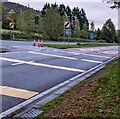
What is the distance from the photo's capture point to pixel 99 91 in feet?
22.4

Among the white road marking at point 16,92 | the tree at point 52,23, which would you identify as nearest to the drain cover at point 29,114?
the white road marking at point 16,92

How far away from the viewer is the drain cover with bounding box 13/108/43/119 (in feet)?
17.9

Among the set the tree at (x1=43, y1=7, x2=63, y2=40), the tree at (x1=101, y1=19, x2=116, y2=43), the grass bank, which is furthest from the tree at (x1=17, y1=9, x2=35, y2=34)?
the grass bank

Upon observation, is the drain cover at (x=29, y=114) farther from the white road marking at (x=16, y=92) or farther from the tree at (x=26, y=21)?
the tree at (x=26, y=21)

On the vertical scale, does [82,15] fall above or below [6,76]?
above

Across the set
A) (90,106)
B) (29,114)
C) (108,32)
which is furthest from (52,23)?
(90,106)

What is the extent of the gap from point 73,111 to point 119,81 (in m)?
2.85

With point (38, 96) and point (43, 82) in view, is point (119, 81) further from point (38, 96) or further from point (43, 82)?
point (43, 82)

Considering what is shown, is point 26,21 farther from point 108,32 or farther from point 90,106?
point 90,106

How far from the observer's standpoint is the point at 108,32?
102875mm

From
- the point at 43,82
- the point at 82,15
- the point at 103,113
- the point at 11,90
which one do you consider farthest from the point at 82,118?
the point at 82,15

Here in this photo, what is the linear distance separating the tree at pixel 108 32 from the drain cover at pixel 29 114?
97.1 metres

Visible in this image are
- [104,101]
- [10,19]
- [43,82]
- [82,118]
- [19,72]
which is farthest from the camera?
[10,19]

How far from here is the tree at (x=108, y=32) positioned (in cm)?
10169
